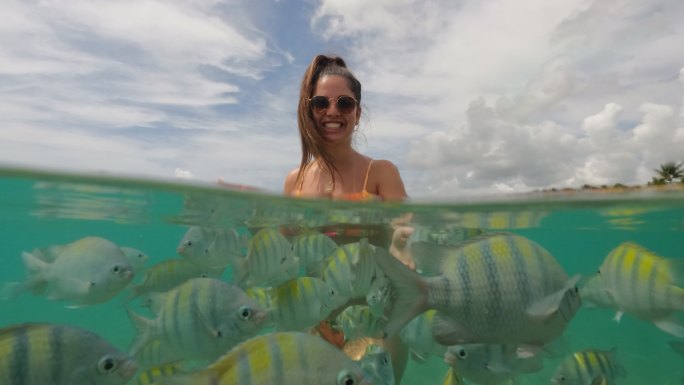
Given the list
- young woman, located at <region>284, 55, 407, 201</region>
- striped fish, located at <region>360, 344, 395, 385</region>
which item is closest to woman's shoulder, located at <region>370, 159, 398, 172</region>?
young woman, located at <region>284, 55, 407, 201</region>

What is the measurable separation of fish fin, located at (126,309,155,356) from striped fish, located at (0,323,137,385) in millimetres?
843

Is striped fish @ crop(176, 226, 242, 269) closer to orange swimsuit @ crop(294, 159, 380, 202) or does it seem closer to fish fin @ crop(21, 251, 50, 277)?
fish fin @ crop(21, 251, 50, 277)

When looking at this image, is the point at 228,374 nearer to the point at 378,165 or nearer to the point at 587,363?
the point at 587,363

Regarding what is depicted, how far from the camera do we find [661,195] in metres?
10.0

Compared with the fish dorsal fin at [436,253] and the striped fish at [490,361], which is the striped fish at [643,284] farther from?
the fish dorsal fin at [436,253]

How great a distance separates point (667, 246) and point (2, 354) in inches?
992

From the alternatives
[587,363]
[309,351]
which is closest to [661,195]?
[587,363]

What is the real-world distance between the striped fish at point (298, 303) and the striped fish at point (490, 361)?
4.65 feet

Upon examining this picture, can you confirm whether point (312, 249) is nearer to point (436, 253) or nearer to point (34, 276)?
point (436, 253)

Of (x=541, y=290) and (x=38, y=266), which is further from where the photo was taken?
(x=38, y=266)

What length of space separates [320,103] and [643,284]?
5024 mm

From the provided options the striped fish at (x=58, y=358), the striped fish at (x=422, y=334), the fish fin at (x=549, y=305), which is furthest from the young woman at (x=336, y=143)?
the striped fish at (x=58, y=358)

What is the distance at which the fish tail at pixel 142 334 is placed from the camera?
4016 mm

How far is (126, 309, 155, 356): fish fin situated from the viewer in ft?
13.2
